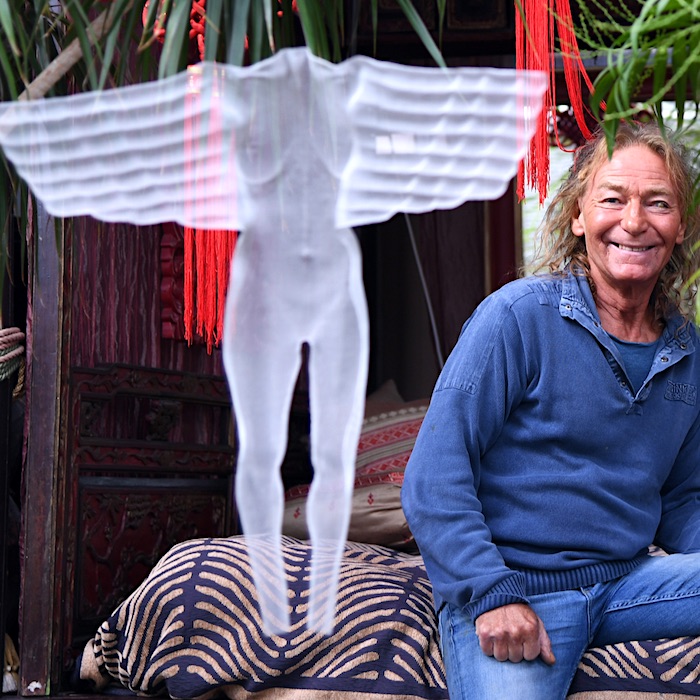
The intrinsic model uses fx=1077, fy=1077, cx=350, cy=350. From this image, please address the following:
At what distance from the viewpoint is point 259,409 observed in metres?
1.02

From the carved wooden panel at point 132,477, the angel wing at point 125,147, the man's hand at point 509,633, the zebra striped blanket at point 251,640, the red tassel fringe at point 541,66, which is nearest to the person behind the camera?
the angel wing at point 125,147

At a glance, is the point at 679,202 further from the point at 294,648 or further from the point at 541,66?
the point at 294,648

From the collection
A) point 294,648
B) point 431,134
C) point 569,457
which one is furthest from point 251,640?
point 431,134

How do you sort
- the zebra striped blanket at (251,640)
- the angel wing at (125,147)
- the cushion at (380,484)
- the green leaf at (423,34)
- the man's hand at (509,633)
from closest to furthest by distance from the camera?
the angel wing at (125,147), the green leaf at (423,34), the man's hand at (509,633), the zebra striped blanket at (251,640), the cushion at (380,484)

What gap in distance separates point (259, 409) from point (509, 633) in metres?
0.64

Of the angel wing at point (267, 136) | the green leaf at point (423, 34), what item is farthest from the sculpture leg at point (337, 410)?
the green leaf at point (423, 34)

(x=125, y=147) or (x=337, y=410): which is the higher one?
(x=125, y=147)

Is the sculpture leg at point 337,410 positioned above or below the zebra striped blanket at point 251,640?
above

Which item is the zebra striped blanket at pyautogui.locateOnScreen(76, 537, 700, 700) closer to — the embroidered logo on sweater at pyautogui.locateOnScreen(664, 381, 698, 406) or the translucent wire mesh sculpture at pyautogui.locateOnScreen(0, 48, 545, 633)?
the embroidered logo on sweater at pyautogui.locateOnScreen(664, 381, 698, 406)

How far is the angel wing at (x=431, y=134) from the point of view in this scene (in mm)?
999

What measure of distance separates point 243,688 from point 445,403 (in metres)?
0.63

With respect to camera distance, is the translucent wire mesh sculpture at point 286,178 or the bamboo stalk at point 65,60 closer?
the translucent wire mesh sculpture at point 286,178

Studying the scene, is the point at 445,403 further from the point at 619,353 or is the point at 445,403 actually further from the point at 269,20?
the point at 269,20

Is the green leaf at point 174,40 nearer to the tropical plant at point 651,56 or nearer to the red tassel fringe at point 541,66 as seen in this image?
the tropical plant at point 651,56
